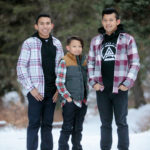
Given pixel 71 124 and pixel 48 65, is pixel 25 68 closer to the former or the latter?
pixel 48 65

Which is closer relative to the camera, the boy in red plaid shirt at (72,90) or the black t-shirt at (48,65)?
the boy in red plaid shirt at (72,90)

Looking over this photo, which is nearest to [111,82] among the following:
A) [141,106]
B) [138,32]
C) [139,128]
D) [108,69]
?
[108,69]

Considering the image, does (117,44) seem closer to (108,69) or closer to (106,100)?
(108,69)

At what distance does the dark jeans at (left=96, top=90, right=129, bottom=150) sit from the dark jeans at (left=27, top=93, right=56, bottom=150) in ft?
2.33

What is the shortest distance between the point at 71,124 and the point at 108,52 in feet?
3.55

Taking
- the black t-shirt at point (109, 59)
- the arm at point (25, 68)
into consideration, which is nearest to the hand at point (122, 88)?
the black t-shirt at point (109, 59)

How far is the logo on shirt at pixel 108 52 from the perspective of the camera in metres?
3.82

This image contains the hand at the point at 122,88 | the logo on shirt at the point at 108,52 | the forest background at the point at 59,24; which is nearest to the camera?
the hand at the point at 122,88

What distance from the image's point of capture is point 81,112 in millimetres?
3980

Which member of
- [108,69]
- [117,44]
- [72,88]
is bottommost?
[72,88]

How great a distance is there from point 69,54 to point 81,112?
Result: 808mm

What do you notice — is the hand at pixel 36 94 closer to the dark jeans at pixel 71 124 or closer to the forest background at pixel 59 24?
the dark jeans at pixel 71 124

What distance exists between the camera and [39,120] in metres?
3.99

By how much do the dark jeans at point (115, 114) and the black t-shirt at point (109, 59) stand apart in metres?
0.14
